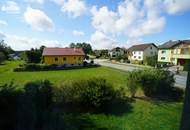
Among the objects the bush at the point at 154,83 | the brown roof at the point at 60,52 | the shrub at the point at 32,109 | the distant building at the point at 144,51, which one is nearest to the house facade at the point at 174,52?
the distant building at the point at 144,51

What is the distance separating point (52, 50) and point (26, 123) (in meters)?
35.8

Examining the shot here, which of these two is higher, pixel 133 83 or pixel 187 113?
pixel 187 113

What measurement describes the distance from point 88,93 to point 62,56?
3021cm

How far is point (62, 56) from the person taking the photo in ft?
128

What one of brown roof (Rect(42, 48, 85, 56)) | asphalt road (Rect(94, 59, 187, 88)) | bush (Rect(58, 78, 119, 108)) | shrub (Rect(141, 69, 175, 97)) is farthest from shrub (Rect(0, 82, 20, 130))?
brown roof (Rect(42, 48, 85, 56))

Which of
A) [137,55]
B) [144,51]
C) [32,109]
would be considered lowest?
[32,109]

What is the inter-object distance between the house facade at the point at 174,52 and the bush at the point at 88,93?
33.2 metres

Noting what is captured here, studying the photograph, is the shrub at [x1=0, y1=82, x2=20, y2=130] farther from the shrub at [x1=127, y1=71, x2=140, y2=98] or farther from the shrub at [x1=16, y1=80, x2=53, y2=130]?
the shrub at [x1=127, y1=71, x2=140, y2=98]

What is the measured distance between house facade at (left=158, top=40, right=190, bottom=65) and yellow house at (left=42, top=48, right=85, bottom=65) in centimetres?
2207

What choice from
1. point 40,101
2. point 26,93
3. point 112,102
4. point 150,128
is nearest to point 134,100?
point 112,102

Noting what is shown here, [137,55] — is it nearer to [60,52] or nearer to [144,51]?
[144,51]

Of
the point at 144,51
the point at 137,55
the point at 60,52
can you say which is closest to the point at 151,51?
the point at 144,51

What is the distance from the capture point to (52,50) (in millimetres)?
40531

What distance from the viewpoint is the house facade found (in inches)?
1570
